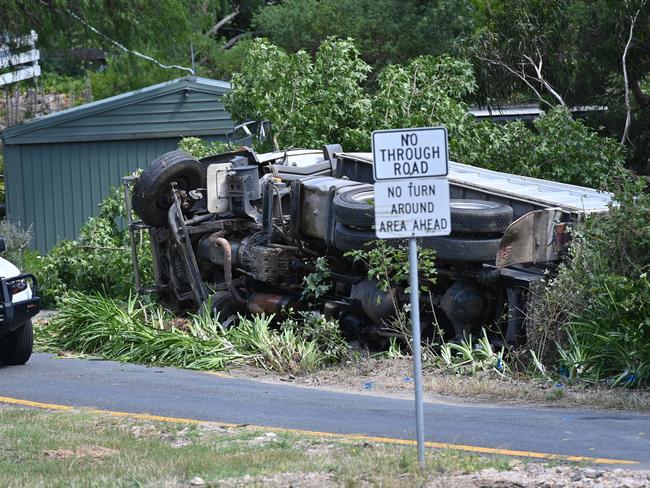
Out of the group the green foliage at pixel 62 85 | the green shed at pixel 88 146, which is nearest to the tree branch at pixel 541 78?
the green shed at pixel 88 146

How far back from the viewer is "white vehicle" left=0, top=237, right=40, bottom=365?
12.1 metres

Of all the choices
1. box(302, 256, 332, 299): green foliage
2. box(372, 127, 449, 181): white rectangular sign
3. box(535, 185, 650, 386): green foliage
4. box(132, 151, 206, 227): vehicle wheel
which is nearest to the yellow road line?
box(372, 127, 449, 181): white rectangular sign

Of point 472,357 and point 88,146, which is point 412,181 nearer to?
point 472,357

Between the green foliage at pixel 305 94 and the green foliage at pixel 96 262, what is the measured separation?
2.74 m

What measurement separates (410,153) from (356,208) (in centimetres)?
532

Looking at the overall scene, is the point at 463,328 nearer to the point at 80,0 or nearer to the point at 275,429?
the point at 275,429

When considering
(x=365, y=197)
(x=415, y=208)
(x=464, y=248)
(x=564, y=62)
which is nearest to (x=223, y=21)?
(x=564, y=62)

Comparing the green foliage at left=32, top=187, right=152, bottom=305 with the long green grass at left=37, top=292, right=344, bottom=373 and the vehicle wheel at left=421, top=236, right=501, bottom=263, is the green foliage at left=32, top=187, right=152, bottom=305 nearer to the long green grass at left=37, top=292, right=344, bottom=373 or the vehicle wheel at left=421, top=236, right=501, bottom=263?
the long green grass at left=37, top=292, right=344, bottom=373

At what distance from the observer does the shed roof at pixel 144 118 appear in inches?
916

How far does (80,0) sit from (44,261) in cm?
493

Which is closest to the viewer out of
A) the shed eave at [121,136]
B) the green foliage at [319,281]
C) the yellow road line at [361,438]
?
the yellow road line at [361,438]

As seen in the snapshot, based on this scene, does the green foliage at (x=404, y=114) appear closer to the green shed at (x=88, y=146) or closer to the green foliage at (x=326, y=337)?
the green foliage at (x=326, y=337)

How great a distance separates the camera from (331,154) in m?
15.1

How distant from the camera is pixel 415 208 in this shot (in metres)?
7.29
